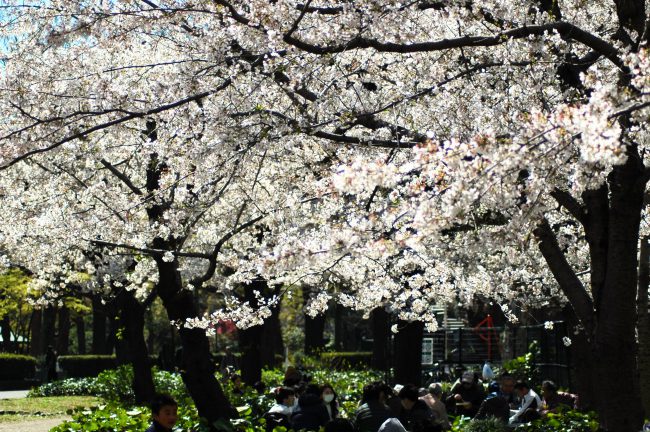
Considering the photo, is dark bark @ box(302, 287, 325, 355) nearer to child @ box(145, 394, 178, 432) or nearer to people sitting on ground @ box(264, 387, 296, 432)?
people sitting on ground @ box(264, 387, 296, 432)

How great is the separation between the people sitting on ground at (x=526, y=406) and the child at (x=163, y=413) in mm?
6898

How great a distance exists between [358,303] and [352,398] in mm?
1681

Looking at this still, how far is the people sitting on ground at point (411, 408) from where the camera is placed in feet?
36.0

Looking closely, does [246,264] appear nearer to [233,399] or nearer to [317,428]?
[317,428]

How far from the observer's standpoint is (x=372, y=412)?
1013 centimetres

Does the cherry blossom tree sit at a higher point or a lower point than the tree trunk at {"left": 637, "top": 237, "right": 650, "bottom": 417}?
higher

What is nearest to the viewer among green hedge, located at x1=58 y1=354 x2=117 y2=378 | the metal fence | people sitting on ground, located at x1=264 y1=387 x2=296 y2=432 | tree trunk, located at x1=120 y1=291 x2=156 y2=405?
people sitting on ground, located at x1=264 y1=387 x2=296 y2=432

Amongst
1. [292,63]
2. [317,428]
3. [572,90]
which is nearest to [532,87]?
[572,90]

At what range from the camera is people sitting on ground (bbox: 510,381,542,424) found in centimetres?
1256

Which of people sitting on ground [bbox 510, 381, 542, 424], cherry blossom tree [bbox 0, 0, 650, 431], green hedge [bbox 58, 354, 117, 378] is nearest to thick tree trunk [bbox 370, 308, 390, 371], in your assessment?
green hedge [bbox 58, 354, 117, 378]

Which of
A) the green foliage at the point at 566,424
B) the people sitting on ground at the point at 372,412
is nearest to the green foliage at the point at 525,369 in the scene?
the green foliage at the point at 566,424

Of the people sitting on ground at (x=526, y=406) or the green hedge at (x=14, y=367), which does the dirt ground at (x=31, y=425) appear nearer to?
the people sitting on ground at (x=526, y=406)

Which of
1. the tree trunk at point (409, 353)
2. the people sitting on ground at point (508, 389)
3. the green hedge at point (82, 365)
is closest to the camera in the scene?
the people sitting on ground at point (508, 389)

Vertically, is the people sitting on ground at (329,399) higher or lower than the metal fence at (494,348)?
lower
